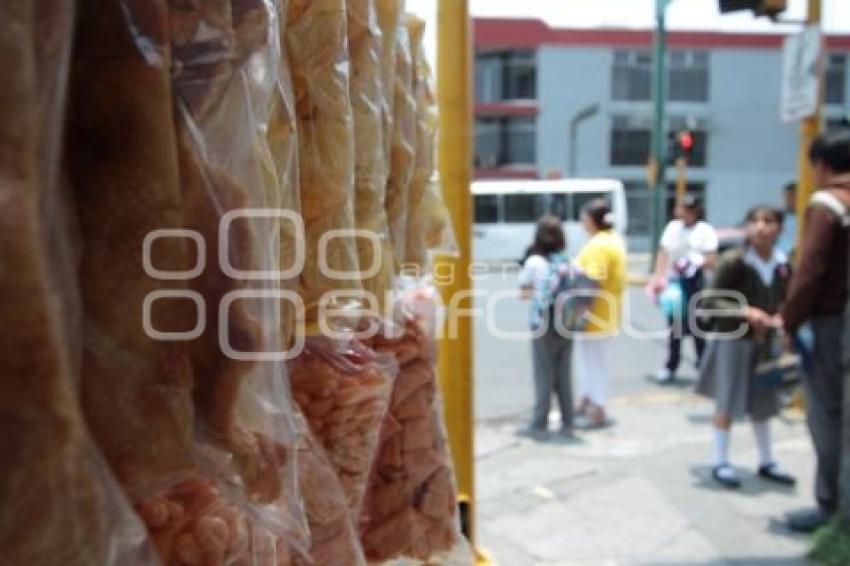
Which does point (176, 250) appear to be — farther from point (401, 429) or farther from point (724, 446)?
point (724, 446)

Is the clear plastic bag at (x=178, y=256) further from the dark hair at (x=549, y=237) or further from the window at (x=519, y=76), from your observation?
the window at (x=519, y=76)

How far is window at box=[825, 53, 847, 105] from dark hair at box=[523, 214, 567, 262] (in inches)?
1385

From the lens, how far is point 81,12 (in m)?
0.69

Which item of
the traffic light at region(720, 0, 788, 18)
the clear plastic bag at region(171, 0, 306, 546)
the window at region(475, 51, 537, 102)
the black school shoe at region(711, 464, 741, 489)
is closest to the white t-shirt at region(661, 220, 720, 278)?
the black school shoe at region(711, 464, 741, 489)

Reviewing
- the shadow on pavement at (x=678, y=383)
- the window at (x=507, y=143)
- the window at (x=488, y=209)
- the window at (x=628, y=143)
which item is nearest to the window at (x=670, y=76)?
the window at (x=628, y=143)

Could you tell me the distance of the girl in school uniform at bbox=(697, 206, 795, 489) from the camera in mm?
5371

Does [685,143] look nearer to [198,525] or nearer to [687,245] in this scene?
[687,245]

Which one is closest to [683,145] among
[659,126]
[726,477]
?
[659,126]

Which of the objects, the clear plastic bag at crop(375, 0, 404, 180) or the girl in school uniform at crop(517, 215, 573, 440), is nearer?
the clear plastic bag at crop(375, 0, 404, 180)

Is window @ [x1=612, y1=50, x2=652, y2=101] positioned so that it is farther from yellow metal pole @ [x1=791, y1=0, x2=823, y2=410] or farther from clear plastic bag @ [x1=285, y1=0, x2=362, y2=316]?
clear plastic bag @ [x1=285, y1=0, x2=362, y2=316]

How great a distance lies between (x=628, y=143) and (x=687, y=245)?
99.6 feet

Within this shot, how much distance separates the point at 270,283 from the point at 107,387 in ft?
0.56

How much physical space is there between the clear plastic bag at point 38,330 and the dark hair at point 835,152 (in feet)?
14.4

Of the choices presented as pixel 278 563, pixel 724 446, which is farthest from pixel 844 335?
pixel 278 563
